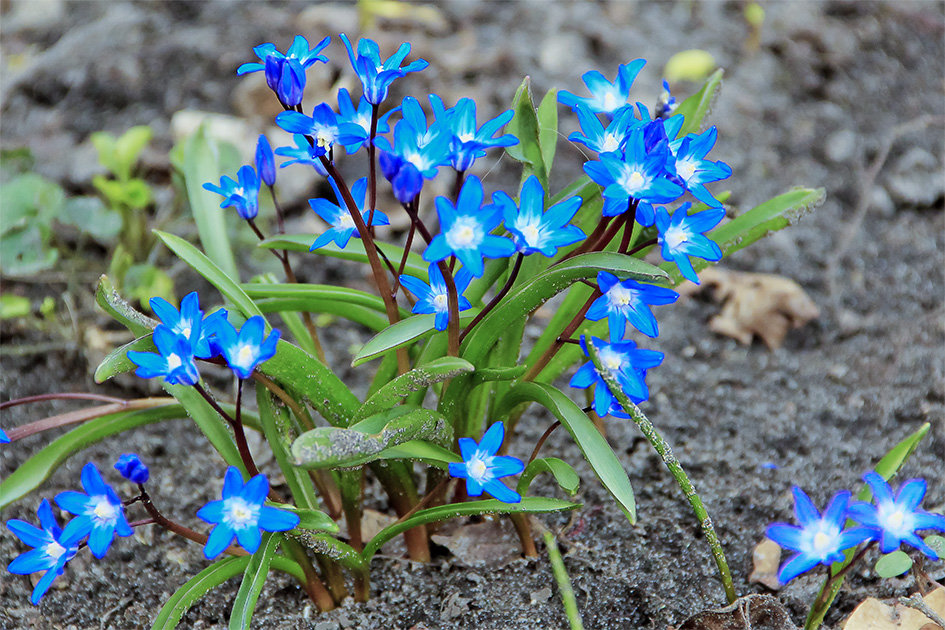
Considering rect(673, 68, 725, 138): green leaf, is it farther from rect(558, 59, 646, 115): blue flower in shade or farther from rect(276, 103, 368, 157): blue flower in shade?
rect(276, 103, 368, 157): blue flower in shade

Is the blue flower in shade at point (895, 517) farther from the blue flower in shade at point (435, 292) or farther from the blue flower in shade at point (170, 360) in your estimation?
the blue flower in shade at point (170, 360)

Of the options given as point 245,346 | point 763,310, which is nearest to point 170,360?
point 245,346

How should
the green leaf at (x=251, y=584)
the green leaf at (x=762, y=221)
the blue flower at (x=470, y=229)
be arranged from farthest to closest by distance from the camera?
the green leaf at (x=762, y=221) < the green leaf at (x=251, y=584) < the blue flower at (x=470, y=229)

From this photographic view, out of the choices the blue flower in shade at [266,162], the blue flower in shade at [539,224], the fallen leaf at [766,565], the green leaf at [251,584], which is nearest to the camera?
the blue flower in shade at [539,224]

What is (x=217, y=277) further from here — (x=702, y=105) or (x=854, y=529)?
(x=854, y=529)

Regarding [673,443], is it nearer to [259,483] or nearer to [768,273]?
[768,273]

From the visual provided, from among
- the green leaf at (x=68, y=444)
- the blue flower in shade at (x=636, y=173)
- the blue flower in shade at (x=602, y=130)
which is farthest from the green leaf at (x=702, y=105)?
the green leaf at (x=68, y=444)
